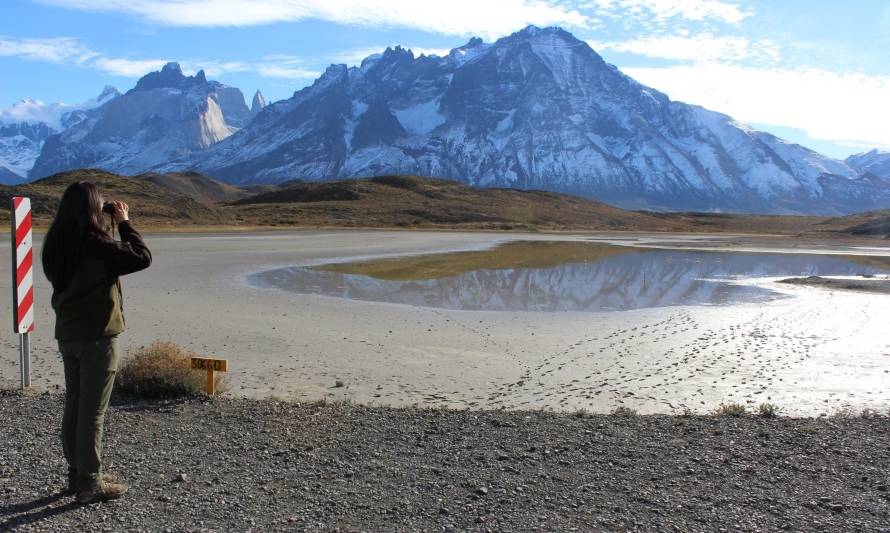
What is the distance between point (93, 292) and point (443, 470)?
11.3 ft

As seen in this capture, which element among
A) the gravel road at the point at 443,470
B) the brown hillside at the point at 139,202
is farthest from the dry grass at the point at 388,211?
the gravel road at the point at 443,470

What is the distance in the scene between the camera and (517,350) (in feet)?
48.3

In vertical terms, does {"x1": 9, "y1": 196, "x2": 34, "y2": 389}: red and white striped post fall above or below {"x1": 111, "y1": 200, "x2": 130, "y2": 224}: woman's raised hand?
below

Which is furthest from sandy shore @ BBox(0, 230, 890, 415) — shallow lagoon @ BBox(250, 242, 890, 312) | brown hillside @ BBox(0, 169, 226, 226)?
brown hillside @ BBox(0, 169, 226, 226)

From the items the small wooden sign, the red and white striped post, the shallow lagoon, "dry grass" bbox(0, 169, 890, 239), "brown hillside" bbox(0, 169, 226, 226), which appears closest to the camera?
the red and white striped post

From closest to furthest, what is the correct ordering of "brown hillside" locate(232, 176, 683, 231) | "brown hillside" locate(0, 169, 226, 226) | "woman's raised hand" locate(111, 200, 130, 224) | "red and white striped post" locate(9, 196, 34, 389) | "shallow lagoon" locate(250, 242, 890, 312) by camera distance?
"woman's raised hand" locate(111, 200, 130, 224)
"red and white striped post" locate(9, 196, 34, 389)
"shallow lagoon" locate(250, 242, 890, 312)
"brown hillside" locate(0, 169, 226, 226)
"brown hillside" locate(232, 176, 683, 231)

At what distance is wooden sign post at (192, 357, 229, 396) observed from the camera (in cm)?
887

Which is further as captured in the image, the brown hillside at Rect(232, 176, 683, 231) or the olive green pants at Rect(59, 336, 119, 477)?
the brown hillside at Rect(232, 176, 683, 231)

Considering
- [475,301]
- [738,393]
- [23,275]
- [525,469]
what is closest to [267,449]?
[525,469]

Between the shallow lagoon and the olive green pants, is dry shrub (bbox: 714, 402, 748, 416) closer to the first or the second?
the olive green pants

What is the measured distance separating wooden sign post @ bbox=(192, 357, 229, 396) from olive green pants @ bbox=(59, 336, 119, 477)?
3.14 m

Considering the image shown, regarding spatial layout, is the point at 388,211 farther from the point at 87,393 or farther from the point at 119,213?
the point at 87,393

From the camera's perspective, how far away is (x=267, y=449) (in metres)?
6.95

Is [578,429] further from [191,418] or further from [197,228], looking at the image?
[197,228]
